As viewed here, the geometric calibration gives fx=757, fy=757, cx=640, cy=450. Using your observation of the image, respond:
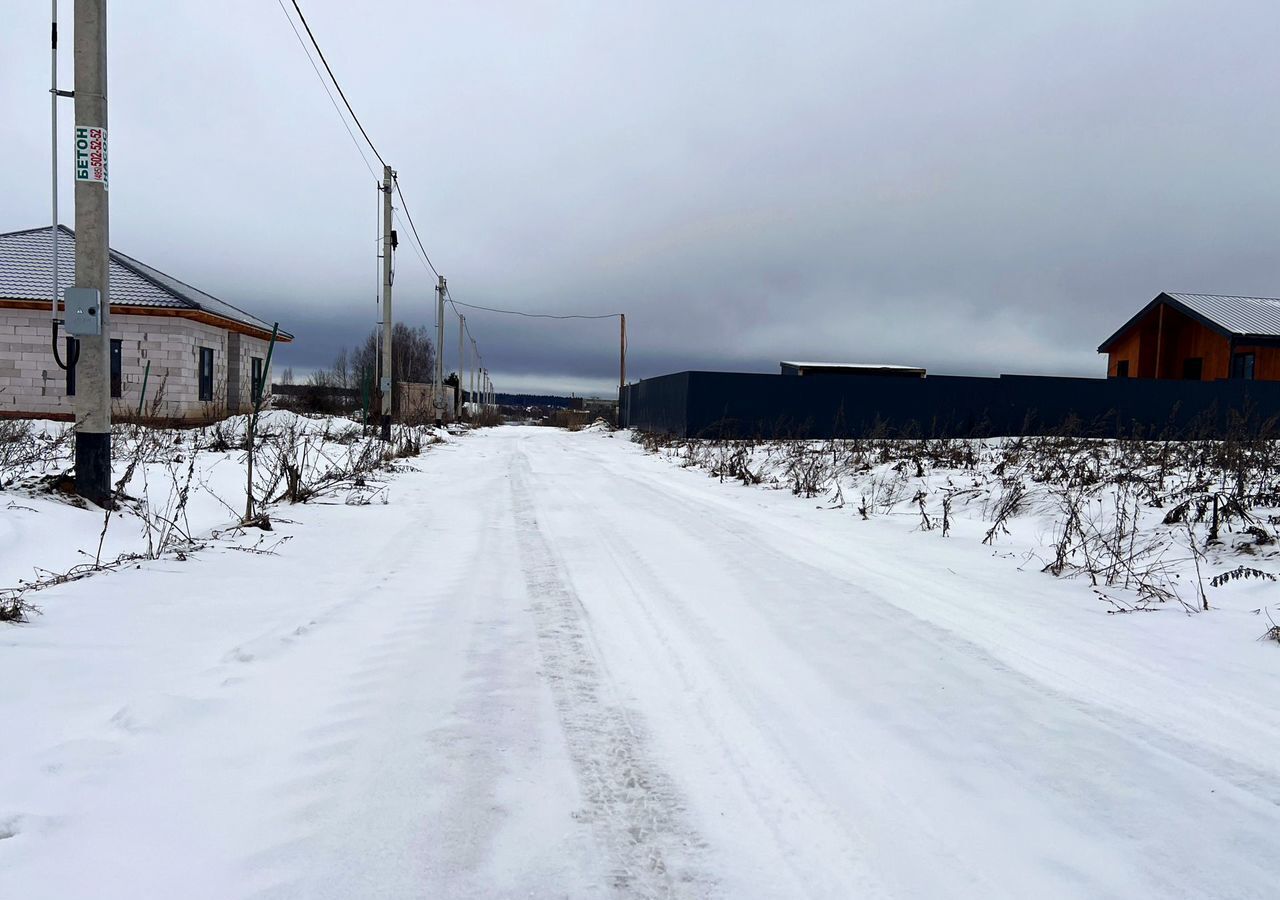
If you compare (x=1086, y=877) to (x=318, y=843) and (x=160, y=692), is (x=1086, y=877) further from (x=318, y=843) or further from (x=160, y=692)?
(x=160, y=692)

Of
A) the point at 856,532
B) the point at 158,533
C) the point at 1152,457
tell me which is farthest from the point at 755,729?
the point at 1152,457

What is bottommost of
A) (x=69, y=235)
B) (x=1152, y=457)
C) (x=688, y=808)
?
(x=688, y=808)

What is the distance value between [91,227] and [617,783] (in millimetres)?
7044

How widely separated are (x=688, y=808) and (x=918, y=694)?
1.40 metres

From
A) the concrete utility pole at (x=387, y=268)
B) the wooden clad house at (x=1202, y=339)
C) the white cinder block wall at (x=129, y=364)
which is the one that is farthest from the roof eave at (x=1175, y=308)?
the white cinder block wall at (x=129, y=364)

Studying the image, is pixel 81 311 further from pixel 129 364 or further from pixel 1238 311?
pixel 1238 311

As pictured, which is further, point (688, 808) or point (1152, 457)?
point (1152, 457)

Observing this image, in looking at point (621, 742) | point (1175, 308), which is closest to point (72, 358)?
point (621, 742)

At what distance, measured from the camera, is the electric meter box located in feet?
21.4

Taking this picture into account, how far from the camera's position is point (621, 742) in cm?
273

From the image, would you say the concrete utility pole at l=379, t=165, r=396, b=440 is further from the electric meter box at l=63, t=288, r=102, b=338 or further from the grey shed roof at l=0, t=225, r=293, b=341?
the electric meter box at l=63, t=288, r=102, b=338

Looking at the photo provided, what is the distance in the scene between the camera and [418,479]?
11664 millimetres

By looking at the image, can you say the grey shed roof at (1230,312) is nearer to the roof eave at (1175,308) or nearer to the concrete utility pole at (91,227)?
the roof eave at (1175,308)

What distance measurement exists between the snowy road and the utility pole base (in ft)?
7.72
